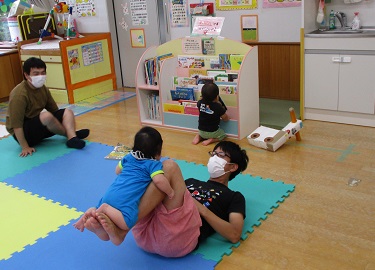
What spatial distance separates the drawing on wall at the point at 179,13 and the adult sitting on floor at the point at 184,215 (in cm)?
338

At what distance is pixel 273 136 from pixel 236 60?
2.70 ft

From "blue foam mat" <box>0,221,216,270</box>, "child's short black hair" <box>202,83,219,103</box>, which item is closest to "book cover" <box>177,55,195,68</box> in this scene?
"child's short black hair" <box>202,83,219,103</box>

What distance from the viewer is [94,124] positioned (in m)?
4.82

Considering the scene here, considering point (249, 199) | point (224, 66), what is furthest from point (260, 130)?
point (249, 199)

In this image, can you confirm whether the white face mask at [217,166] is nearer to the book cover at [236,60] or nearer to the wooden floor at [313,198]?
the wooden floor at [313,198]

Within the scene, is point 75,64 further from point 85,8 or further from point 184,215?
point 184,215

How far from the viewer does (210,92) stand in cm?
381

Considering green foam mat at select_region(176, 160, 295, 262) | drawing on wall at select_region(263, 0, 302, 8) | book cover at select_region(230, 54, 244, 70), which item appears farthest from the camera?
drawing on wall at select_region(263, 0, 302, 8)

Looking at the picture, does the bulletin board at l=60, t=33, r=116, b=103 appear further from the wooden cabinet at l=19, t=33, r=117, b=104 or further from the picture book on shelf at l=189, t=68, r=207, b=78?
the picture book on shelf at l=189, t=68, r=207, b=78

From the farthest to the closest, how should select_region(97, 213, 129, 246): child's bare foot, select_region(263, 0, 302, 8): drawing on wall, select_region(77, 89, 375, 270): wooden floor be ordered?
select_region(263, 0, 302, 8): drawing on wall → select_region(77, 89, 375, 270): wooden floor → select_region(97, 213, 129, 246): child's bare foot

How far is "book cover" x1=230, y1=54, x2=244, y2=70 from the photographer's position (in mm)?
4037

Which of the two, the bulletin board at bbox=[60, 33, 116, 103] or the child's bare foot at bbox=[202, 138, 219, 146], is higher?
the bulletin board at bbox=[60, 33, 116, 103]

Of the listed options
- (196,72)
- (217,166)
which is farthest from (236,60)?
(217,166)

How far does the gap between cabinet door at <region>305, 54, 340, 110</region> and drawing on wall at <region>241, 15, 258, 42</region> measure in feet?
3.49
